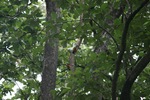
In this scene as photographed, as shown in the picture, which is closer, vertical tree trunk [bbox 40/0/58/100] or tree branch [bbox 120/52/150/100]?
tree branch [bbox 120/52/150/100]

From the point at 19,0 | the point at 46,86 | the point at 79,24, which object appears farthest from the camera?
the point at 19,0

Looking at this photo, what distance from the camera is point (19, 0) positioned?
295 inches

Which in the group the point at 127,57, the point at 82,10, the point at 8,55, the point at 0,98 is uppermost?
the point at 8,55

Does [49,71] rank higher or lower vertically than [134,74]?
higher

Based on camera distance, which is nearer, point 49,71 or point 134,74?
point 134,74

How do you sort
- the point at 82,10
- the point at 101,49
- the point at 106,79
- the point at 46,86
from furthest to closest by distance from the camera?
1. the point at 46,86
2. the point at 101,49
3. the point at 106,79
4. the point at 82,10

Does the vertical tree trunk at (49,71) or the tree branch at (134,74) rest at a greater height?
the vertical tree trunk at (49,71)

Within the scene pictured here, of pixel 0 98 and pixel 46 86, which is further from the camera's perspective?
pixel 0 98

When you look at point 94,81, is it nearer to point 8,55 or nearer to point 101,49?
point 101,49

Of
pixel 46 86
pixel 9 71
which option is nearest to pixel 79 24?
pixel 46 86

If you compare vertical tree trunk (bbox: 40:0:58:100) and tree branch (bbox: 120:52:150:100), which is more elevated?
vertical tree trunk (bbox: 40:0:58:100)

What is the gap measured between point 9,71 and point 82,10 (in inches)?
212

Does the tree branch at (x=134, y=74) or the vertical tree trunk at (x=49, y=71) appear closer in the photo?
the tree branch at (x=134, y=74)

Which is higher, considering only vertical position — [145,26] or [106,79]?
[145,26]
